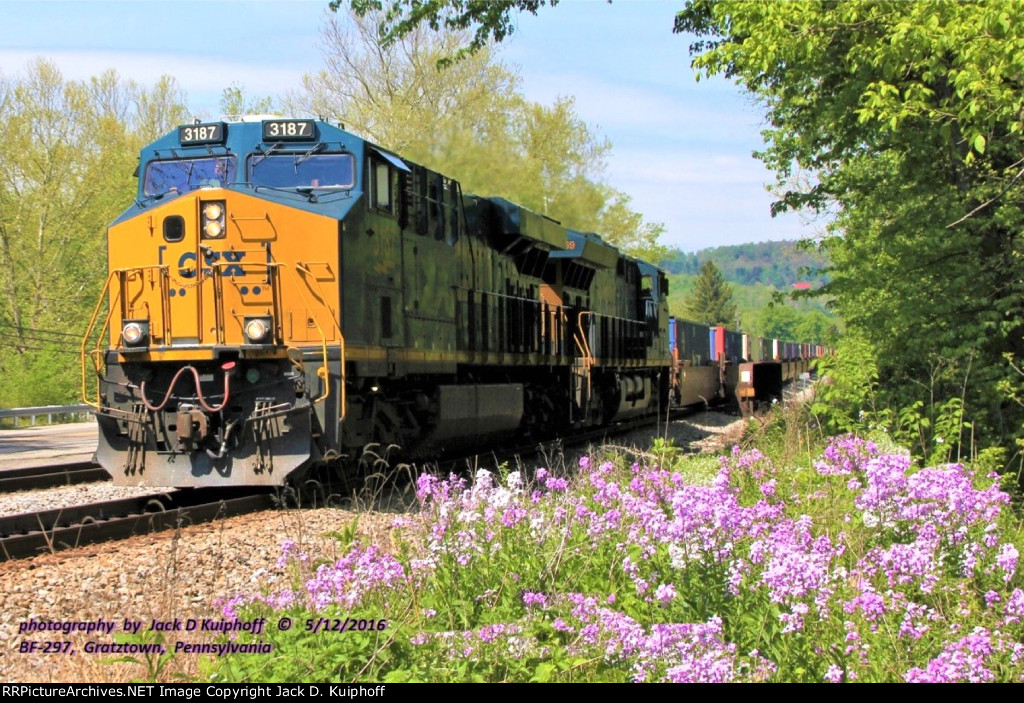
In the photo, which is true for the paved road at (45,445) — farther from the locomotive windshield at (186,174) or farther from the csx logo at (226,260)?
the csx logo at (226,260)

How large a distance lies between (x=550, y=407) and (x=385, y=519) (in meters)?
9.57

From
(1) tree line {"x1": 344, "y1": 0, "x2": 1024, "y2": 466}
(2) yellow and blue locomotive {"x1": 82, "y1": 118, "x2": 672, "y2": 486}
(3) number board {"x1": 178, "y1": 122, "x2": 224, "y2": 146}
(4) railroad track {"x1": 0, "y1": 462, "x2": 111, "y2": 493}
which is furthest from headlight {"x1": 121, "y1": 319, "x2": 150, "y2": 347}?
(1) tree line {"x1": 344, "y1": 0, "x2": 1024, "y2": 466}

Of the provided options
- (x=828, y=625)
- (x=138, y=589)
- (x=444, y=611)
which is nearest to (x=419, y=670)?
(x=444, y=611)

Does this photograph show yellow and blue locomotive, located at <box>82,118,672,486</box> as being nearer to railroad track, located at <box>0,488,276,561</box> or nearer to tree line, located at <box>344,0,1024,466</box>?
railroad track, located at <box>0,488,276,561</box>

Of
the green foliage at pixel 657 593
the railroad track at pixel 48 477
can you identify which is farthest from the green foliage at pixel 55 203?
the green foliage at pixel 657 593

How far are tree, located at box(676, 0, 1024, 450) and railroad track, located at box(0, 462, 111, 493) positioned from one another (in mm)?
9403

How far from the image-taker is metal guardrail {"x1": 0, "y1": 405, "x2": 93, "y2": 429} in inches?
1077

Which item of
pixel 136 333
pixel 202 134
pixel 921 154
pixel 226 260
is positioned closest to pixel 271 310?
pixel 226 260

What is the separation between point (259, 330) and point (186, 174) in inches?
90.1

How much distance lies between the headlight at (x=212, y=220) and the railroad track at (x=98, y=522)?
270 centimetres

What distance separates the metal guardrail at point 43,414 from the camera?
27344mm

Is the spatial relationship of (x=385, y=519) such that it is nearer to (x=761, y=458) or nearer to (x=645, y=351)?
(x=761, y=458)

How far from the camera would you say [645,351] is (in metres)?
23.8

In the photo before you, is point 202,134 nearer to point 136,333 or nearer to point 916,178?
point 136,333
